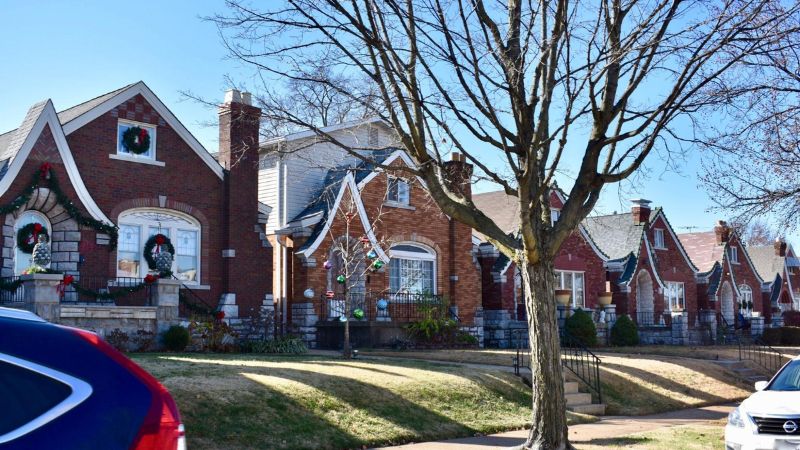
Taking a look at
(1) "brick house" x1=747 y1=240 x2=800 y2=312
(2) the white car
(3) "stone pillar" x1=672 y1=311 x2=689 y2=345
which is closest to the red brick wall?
(3) "stone pillar" x1=672 y1=311 x2=689 y2=345

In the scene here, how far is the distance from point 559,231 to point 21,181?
581 inches

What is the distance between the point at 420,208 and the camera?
29.7 meters

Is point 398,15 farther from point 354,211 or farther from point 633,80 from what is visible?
point 354,211

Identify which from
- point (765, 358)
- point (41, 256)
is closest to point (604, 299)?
point (765, 358)

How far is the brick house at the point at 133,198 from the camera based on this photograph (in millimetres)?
20859

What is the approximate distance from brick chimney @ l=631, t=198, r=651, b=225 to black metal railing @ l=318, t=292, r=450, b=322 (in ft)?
51.8

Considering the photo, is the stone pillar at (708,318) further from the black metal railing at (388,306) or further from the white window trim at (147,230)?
the white window trim at (147,230)

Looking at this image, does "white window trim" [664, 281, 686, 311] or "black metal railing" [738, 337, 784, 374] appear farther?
"white window trim" [664, 281, 686, 311]

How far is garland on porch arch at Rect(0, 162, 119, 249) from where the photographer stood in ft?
66.4

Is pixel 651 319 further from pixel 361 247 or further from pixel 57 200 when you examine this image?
pixel 57 200

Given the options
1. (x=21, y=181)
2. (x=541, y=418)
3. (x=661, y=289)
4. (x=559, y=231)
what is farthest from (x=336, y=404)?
(x=661, y=289)

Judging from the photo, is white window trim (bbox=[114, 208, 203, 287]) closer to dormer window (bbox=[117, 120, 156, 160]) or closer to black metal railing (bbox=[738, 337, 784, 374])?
dormer window (bbox=[117, 120, 156, 160])

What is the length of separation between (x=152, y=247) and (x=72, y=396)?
68.2ft

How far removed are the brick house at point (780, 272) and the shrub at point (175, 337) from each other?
4629 cm
